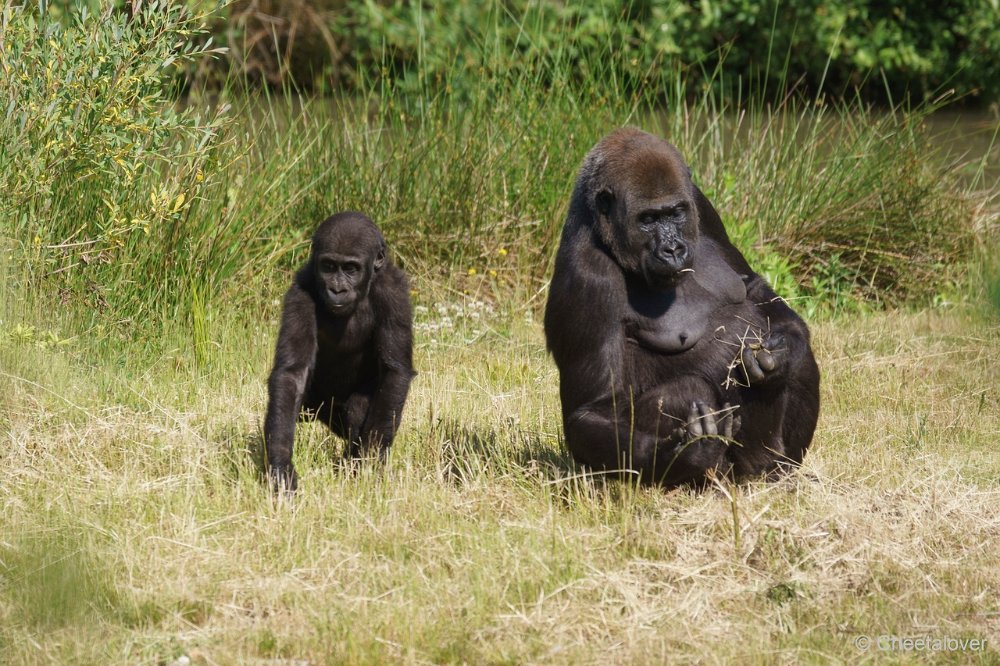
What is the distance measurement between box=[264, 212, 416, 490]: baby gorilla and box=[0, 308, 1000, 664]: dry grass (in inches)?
6.1

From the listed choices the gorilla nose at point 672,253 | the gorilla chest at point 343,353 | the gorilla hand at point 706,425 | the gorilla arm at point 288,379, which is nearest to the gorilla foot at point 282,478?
the gorilla arm at point 288,379

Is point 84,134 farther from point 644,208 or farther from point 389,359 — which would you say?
point 644,208

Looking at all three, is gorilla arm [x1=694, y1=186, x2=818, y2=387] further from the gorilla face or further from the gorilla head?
the gorilla head

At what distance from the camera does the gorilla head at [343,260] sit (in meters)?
5.07

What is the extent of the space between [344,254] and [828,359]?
10.6ft

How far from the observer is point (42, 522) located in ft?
14.9

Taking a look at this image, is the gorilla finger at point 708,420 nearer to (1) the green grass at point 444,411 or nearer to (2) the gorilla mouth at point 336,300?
(1) the green grass at point 444,411

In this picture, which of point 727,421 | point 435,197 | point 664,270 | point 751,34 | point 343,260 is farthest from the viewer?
point 751,34

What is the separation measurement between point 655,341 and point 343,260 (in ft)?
4.19

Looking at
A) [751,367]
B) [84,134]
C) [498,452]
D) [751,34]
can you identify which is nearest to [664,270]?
[751,367]

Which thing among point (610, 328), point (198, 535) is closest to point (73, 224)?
point (198, 535)

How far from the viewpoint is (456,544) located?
4438 millimetres

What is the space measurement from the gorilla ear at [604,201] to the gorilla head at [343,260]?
0.97 m

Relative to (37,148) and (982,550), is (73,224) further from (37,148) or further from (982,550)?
(982,550)
